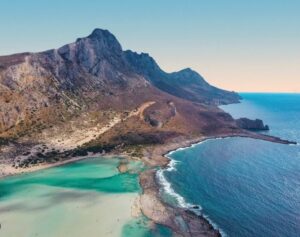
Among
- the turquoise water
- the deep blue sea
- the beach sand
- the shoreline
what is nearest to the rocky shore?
the shoreline

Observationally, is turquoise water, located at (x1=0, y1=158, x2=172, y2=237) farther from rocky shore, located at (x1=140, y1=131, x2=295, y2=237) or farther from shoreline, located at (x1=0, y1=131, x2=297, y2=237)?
rocky shore, located at (x1=140, y1=131, x2=295, y2=237)

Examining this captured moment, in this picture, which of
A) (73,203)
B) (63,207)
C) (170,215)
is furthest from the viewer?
(73,203)

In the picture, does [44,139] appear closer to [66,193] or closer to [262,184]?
[66,193]

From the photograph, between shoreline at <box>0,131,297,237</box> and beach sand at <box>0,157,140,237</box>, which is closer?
shoreline at <box>0,131,297,237</box>

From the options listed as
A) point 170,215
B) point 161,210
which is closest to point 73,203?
point 161,210

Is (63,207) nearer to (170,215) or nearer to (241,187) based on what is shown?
(170,215)
